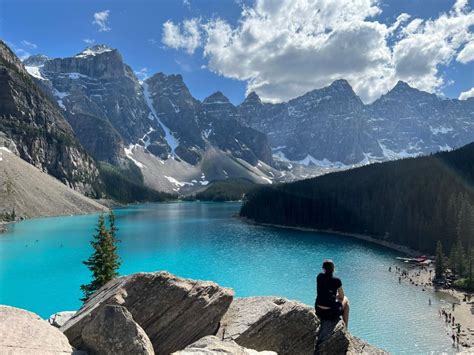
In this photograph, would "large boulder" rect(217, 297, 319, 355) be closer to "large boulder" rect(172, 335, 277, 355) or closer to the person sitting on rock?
the person sitting on rock

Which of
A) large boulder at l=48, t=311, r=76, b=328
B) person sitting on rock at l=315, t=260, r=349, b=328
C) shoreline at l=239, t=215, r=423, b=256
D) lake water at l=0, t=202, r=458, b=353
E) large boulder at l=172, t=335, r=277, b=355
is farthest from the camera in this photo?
shoreline at l=239, t=215, r=423, b=256

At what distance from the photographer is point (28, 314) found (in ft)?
40.1

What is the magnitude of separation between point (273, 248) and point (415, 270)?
39957 millimetres

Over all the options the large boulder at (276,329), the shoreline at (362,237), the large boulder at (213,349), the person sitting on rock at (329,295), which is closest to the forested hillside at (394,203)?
the shoreline at (362,237)

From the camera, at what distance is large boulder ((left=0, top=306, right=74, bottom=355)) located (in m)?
10.4

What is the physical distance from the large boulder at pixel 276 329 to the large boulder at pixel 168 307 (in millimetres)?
949

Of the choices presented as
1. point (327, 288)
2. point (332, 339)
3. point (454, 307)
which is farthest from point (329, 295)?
point (454, 307)

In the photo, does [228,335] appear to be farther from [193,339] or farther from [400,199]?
[400,199]

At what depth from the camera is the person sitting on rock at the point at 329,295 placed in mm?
13953

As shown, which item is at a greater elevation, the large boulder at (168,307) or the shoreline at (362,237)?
the large boulder at (168,307)

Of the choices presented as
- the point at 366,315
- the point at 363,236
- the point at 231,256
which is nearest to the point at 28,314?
the point at 366,315

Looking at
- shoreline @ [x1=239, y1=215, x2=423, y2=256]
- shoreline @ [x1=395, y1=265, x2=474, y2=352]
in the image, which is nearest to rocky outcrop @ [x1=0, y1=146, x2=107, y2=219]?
shoreline @ [x1=239, y1=215, x2=423, y2=256]

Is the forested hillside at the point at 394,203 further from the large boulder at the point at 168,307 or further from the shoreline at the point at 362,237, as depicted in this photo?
the large boulder at the point at 168,307

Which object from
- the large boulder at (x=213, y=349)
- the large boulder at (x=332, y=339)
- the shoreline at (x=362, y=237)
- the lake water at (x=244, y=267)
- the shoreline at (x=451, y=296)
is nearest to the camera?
the large boulder at (x=213, y=349)
